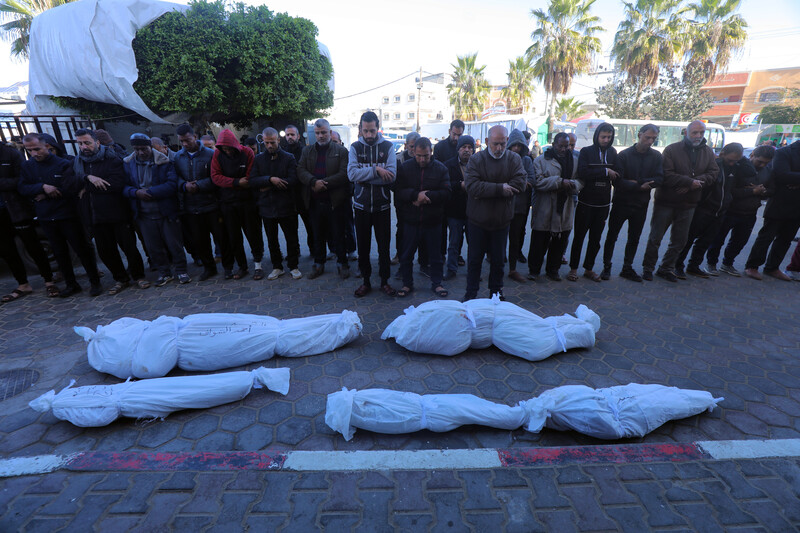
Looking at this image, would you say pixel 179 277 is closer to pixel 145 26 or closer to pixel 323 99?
pixel 145 26

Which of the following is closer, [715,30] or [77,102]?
[77,102]

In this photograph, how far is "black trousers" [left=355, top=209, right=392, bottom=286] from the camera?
465 centimetres

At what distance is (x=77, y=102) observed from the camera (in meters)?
10.0

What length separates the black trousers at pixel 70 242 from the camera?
473cm

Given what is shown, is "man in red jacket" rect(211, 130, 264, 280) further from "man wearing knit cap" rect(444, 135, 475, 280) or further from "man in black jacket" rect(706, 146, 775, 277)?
"man in black jacket" rect(706, 146, 775, 277)

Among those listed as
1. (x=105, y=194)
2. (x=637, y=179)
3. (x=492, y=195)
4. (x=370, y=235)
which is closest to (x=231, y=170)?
(x=105, y=194)

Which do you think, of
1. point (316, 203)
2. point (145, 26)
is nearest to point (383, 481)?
point (316, 203)

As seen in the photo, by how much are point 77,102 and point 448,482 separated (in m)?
13.3

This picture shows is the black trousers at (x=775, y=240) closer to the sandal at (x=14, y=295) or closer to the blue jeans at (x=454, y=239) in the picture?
the blue jeans at (x=454, y=239)

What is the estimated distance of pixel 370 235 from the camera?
4633mm

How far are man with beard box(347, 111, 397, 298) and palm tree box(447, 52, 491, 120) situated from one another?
32663 mm

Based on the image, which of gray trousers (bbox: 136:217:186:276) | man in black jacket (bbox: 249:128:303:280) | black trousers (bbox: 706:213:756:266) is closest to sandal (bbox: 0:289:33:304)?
gray trousers (bbox: 136:217:186:276)

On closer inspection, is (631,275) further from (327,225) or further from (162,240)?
(162,240)

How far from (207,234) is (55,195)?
1.71 metres
